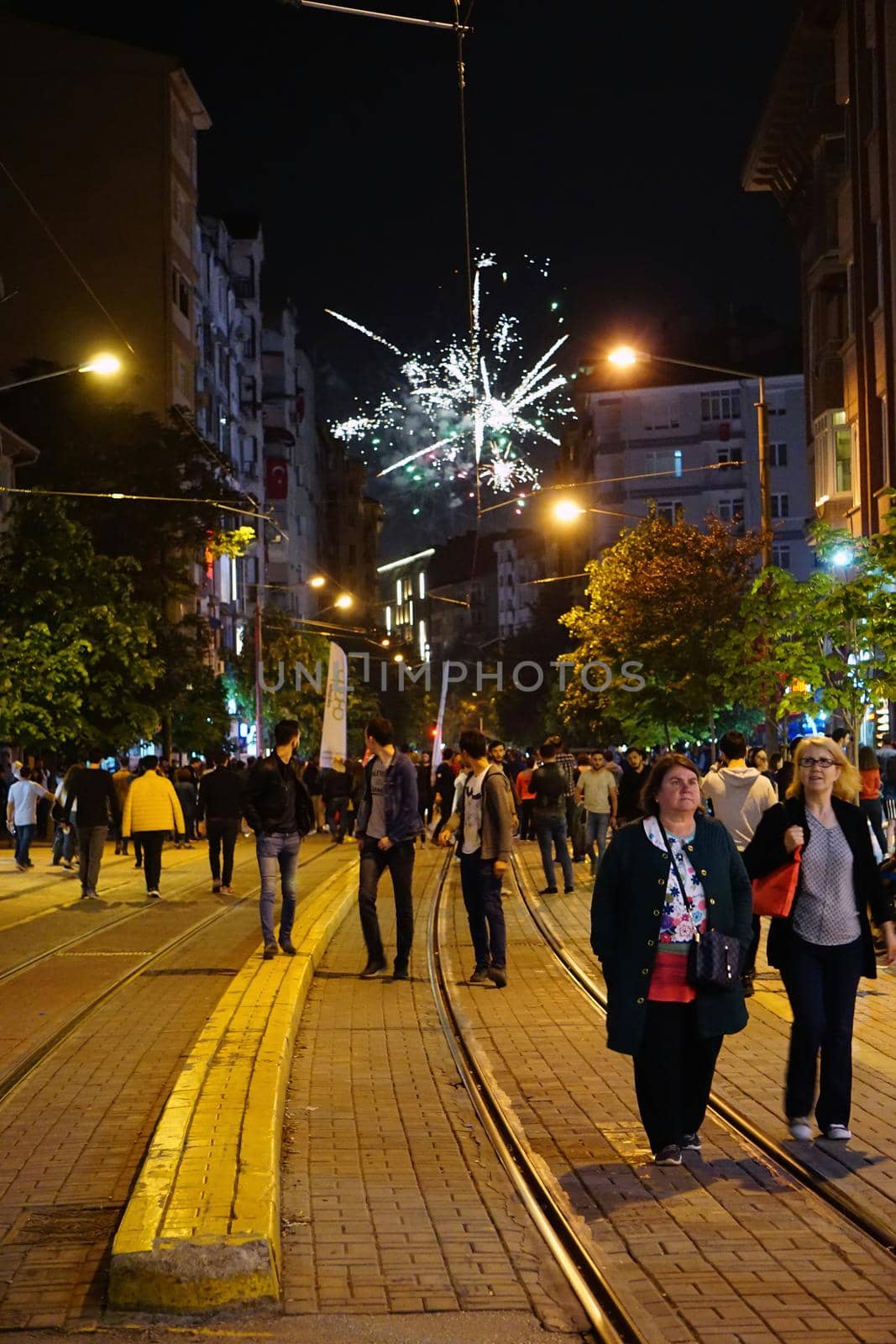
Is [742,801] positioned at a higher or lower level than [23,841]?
higher

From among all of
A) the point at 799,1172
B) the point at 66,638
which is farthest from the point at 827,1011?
the point at 66,638

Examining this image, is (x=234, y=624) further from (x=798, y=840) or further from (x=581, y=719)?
(x=798, y=840)

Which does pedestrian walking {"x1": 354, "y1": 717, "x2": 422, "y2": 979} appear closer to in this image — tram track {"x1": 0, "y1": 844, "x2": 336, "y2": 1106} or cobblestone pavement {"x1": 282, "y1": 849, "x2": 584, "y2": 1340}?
tram track {"x1": 0, "y1": 844, "x2": 336, "y2": 1106}

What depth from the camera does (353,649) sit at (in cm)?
10225

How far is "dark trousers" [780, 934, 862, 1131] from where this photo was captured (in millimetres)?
8203

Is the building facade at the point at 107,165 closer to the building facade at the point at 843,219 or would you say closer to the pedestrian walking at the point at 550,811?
the building facade at the point at 843,219

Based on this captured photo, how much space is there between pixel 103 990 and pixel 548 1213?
310 inches

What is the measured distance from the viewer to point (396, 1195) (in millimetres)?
7223

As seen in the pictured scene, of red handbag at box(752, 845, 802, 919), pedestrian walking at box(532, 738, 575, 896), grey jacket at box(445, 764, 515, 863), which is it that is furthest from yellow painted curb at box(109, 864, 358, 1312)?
pedestrian walking at box(532, 738, 575, 896)

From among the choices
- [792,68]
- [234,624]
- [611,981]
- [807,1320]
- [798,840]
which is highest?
[792,68]

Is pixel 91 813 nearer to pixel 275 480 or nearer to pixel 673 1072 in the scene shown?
pixel 673 1072

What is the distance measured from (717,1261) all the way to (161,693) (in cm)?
4171

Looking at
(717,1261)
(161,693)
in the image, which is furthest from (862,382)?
(717,1261)

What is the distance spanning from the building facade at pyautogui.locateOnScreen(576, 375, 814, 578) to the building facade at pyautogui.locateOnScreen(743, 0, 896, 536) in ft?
107
